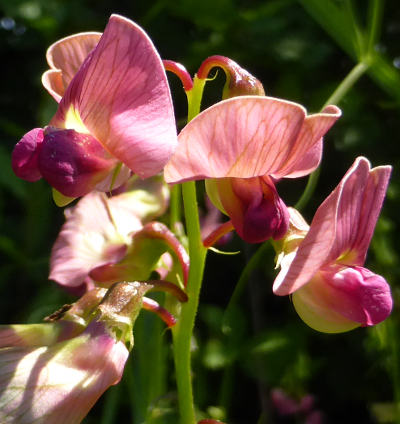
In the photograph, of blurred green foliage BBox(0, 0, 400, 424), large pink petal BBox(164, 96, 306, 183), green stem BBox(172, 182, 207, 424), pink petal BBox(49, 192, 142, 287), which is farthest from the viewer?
blurred green foliage BBox(0, 0, 400, 424)

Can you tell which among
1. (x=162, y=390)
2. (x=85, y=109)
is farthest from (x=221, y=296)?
(x=85, y=109)

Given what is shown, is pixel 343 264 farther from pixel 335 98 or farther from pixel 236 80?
pixel 335 98

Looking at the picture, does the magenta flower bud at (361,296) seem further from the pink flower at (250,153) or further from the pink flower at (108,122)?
the pink flower at (108,122)

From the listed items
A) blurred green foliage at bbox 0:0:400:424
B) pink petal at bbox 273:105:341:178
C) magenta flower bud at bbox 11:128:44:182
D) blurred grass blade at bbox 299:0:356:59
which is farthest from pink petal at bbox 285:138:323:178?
blurred green foliage at bbox 0:0:400:424

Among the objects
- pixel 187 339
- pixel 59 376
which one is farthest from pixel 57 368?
pixel 187 339

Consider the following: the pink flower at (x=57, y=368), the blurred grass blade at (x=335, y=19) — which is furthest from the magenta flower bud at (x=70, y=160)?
the blurred grass blade at (x=335, y=19)

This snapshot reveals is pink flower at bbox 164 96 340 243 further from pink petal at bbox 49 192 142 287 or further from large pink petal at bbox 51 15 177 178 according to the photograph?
pink petal at bbox 49 192 142 287
